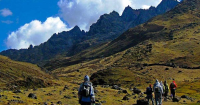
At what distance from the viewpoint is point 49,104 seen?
120ft

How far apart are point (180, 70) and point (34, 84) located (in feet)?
323

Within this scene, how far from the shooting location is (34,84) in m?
77.7

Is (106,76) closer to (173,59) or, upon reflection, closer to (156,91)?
(156,91)

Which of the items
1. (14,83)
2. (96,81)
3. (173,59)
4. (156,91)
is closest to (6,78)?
(14,83)

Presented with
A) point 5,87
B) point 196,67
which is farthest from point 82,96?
point 196,67

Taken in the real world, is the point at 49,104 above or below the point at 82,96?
below

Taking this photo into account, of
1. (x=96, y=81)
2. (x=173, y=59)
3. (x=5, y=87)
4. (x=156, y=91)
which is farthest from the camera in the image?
(x=173, y=59)

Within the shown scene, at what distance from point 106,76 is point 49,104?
75887 mm

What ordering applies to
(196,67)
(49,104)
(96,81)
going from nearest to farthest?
(49,104), (96,81), (196,67)

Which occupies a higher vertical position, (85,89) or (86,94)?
(85,89)

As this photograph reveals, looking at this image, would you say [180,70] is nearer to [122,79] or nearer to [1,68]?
[122,79]

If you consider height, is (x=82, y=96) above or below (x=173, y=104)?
above

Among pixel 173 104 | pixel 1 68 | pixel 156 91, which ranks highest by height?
pixel 1 68

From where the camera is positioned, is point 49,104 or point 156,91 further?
point 49,104
